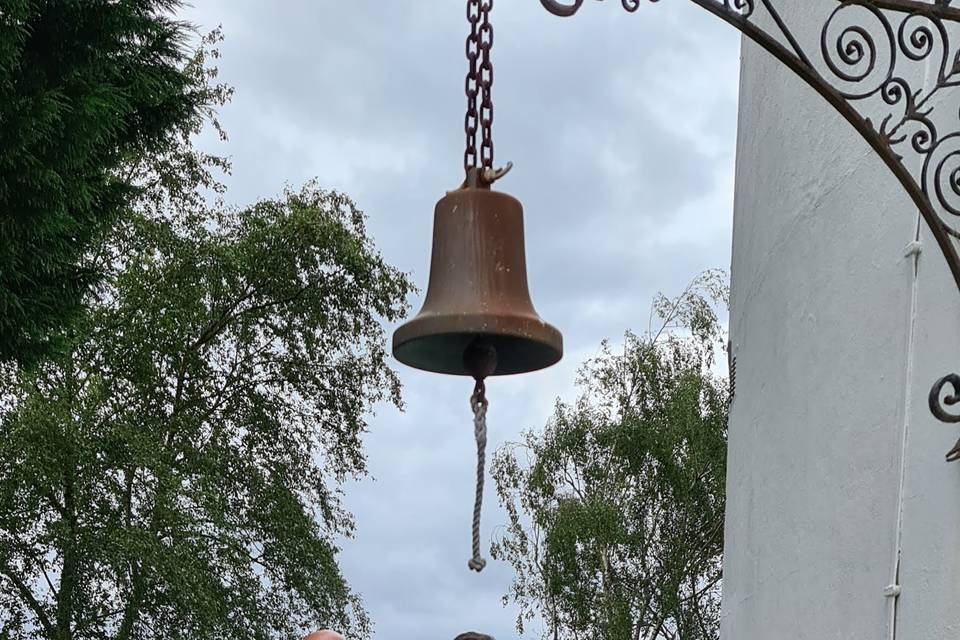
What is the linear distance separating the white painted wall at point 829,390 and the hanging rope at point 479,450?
178 centimetres

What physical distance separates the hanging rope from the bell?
0.20 meters

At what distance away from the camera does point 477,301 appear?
3205mm

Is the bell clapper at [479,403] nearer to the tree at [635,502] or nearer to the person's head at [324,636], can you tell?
the person's head at [324,636]

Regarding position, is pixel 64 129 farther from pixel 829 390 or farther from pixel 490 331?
pixel 490 331

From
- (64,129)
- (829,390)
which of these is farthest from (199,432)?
(829,390)

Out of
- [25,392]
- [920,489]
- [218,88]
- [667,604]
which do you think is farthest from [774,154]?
[667,604]

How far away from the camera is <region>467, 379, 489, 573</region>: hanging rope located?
8.96 ft

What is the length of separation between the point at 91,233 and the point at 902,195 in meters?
5.52

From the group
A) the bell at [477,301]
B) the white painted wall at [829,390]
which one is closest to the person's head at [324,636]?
the bell at [477,301]

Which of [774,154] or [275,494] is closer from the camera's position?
[774,154]

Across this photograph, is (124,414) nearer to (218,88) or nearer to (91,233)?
(218,88)

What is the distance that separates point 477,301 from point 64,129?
5478 mm

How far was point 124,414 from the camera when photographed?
15.4 meters

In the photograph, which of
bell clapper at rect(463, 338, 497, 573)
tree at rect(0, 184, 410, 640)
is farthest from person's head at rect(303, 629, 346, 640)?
tree at rect(0, 184, 410, 640)
